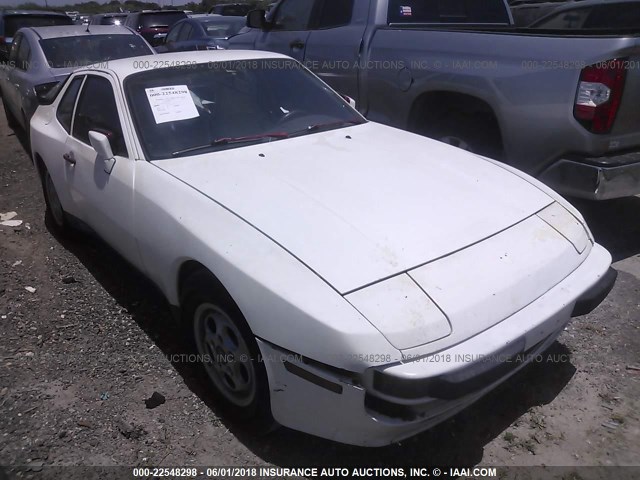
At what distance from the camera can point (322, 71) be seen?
5.50 m

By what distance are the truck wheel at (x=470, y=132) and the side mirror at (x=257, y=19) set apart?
8.51 ft

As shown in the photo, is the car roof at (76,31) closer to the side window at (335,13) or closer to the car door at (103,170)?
the side window at (335,13)

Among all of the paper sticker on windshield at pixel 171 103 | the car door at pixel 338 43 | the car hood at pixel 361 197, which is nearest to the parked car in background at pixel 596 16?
the car door at pixel 338 43

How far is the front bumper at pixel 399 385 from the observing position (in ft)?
6.35

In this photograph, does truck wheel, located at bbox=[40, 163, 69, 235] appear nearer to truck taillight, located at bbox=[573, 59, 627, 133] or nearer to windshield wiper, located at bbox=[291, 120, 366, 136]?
windshield wiper, located at bbox=[291, 120, 366, 136]

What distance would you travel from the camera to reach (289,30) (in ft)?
19.8

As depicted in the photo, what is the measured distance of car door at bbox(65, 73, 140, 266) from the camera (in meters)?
3.05

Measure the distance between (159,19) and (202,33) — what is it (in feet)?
17.9

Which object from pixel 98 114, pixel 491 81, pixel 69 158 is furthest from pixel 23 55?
pixel 491 81

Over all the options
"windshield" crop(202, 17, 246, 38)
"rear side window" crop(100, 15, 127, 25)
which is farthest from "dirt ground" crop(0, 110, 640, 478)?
"rear side window" crop(100, 15, 127, 25)

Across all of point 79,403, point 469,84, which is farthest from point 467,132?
point 79,403

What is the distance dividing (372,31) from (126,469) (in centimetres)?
407

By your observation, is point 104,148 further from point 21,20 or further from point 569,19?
point 21,20

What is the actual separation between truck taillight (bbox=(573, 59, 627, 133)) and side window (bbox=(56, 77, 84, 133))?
3.30 m
